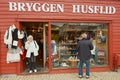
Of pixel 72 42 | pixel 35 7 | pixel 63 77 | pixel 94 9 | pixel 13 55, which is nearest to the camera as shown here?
pixel 63 77

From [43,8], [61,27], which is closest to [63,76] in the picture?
[61,27]

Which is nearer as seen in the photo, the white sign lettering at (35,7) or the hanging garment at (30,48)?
the white sign lettering at (35,7)

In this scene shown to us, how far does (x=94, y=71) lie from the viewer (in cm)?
1055

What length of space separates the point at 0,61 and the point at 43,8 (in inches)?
115

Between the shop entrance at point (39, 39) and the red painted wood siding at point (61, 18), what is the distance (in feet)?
2.90

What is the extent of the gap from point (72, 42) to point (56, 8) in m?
1.81

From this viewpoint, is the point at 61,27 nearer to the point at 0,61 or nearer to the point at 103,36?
the point at 103,36

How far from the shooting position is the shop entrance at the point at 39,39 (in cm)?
1070

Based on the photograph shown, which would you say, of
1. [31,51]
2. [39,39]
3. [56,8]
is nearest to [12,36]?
[31,51]

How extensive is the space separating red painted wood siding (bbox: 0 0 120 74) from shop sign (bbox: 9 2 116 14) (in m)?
0.14

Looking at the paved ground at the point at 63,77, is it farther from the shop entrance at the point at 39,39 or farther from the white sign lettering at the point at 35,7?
the white sign lettering at the point at 35,7

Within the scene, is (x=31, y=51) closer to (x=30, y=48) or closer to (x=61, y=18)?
(x=30, y=48)

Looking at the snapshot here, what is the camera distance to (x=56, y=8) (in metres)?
10.0

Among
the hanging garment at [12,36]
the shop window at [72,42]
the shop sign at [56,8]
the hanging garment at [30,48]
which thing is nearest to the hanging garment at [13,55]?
the hanging garment at [12,36]
